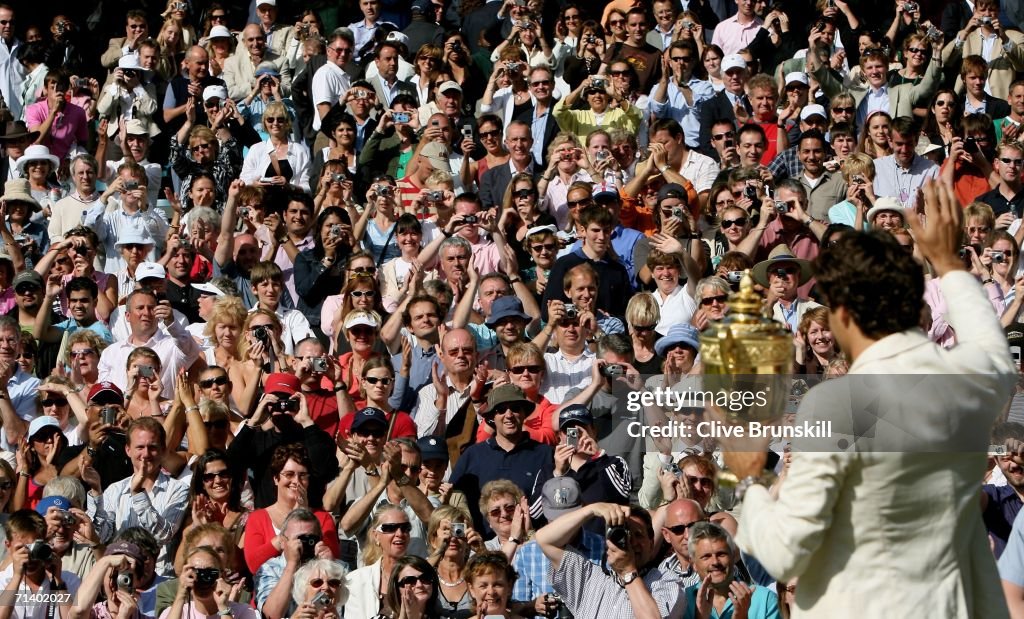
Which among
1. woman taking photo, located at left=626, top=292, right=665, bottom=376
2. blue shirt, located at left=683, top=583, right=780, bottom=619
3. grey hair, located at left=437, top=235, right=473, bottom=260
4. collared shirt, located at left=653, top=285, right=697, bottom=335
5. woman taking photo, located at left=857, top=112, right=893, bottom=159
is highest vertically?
woman taking photo, located at left=857, top=112, right=893, bottom=159

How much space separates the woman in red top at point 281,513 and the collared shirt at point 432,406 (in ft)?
3.53

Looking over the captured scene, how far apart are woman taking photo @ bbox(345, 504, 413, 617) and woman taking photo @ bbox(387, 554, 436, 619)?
7 cm

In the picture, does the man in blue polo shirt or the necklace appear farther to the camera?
the man in blue polo shirt

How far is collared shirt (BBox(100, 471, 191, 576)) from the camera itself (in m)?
9.16

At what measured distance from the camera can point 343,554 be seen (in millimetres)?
8797

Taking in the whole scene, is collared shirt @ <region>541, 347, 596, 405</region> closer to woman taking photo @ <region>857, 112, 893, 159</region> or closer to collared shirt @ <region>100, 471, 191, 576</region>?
collared shirt @ <region>100, 471, 191, 576</region>

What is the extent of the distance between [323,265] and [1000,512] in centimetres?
519

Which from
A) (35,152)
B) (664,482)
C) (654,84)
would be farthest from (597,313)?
(35,152)

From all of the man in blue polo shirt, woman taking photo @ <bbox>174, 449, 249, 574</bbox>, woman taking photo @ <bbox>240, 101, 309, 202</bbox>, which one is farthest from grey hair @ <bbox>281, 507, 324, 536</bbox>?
woman taking photo @ <bbox>240, 101, 309, 202</bbox>

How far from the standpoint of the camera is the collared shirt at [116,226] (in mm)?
12828

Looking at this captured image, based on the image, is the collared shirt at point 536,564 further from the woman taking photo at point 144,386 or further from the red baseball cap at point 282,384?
the woman taking photo at point 144,386

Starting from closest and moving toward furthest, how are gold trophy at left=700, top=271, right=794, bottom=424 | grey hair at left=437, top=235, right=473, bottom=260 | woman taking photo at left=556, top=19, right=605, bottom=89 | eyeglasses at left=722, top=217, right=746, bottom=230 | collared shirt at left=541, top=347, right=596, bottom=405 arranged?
gold trophy at left=700, top=271, right=794, bottom=424 < collared shirt at left=541, top=347, right=596, bottom=405 < grey hair at left=437, top=235, right=473, bottom=260 < eyeglasses at left=722, top=217, right=746, bottom=230 < woman taking photo at left=556, top=19, right=605, bottom=89

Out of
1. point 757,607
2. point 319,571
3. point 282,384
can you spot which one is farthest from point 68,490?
point 757,607

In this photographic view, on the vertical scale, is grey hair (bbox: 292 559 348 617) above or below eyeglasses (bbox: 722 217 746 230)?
below
